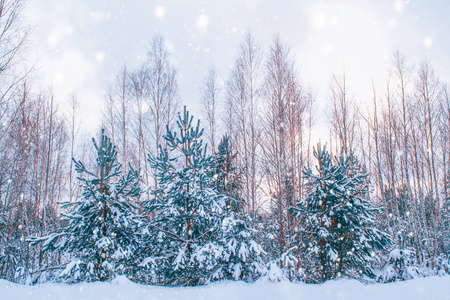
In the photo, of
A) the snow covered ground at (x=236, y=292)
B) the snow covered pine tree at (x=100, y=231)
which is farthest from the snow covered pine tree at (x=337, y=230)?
the snow covered pine tree at (x=100, y=231)

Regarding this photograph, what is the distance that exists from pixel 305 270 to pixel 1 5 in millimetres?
11727

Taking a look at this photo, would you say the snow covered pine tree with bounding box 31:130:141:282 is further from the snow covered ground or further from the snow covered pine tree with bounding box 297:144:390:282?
the snow covered pine tree with bounding box 297:144:390:282

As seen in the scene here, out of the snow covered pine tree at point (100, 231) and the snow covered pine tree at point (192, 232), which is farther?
the snow covered pine tree at point (192, 232)

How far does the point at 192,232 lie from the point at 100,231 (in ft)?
7.90

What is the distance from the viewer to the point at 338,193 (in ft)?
25.2

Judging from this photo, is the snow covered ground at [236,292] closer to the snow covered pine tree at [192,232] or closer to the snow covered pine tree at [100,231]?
the snow covered pine tree at [100,231]

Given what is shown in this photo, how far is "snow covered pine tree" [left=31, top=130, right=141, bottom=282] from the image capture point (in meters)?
5.71

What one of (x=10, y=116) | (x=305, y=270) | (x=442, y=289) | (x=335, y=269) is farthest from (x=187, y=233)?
(x=10, y=116)

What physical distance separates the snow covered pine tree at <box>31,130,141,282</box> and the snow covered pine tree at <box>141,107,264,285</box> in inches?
27.4

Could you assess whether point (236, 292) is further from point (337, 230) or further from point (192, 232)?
point (337, 230)

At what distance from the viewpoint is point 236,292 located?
4965 millimetres

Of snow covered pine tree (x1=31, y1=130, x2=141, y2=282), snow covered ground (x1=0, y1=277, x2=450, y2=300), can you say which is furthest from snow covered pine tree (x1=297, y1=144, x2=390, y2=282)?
snow covered pine tree (x1=31, y1=130, x2=141, y2=282)

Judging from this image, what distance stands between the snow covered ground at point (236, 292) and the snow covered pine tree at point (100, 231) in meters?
0.82

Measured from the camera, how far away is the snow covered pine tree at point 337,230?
721cm
